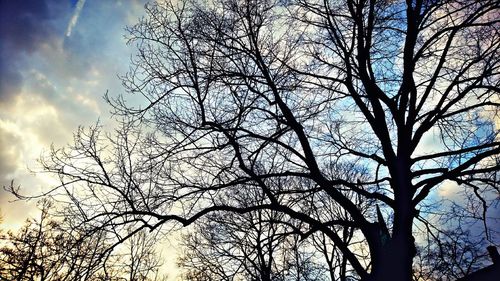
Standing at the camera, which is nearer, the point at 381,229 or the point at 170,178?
the point at 381,229

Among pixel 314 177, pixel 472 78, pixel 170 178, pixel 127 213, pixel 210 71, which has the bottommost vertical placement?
pixel 127 213

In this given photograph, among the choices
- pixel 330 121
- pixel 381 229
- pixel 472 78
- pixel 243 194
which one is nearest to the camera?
pixel 381 229

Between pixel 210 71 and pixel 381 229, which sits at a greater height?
pixel 210 71

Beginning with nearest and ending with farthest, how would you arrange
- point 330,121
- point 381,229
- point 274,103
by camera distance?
point 381,229 → point 274,103 → point 330,121

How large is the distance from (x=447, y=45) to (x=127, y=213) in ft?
25.1

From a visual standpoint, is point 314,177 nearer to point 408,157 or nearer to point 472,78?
point 408,157

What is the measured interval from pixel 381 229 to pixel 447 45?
423cm

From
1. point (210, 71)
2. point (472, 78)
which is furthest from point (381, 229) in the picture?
point (210, 71)

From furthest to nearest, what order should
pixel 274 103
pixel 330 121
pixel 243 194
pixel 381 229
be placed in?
1. pixel 243 194
2. pixel 330 121
3. pixel 274 103
4. pixel 381 229

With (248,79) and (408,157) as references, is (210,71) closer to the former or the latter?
(248,79)

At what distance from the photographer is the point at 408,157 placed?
22.5 ft

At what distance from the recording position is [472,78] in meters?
7.04

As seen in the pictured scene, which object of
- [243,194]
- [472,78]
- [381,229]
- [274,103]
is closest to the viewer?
[381,229]

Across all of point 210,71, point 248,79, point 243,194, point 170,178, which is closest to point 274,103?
point 248,79
